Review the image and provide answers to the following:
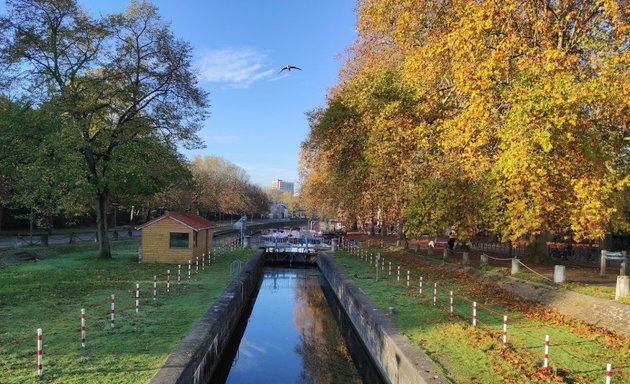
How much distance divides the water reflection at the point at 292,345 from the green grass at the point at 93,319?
7.74 ft

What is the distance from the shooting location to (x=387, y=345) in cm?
1182

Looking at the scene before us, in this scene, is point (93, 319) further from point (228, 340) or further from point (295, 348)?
point (295, 348)

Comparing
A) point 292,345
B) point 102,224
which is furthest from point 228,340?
point 102,224

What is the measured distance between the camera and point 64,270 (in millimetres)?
21953

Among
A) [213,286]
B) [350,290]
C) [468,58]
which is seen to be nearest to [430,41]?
[468,58]

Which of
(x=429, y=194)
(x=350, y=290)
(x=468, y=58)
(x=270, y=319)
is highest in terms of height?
(x=468, y=58)

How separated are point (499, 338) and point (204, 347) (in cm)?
732

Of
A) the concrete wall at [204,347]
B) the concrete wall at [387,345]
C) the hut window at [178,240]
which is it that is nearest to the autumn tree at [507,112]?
the concrete wall at [387,345]

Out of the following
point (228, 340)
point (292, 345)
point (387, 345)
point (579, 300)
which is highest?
point (579, 300)

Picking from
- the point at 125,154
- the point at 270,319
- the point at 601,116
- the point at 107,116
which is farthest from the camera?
the point at 107,116

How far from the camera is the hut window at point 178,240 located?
26.8 m

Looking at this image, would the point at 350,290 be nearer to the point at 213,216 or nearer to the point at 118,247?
the point at 118,247

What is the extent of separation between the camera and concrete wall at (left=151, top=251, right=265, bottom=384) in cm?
869

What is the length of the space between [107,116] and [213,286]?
15.0 metres
